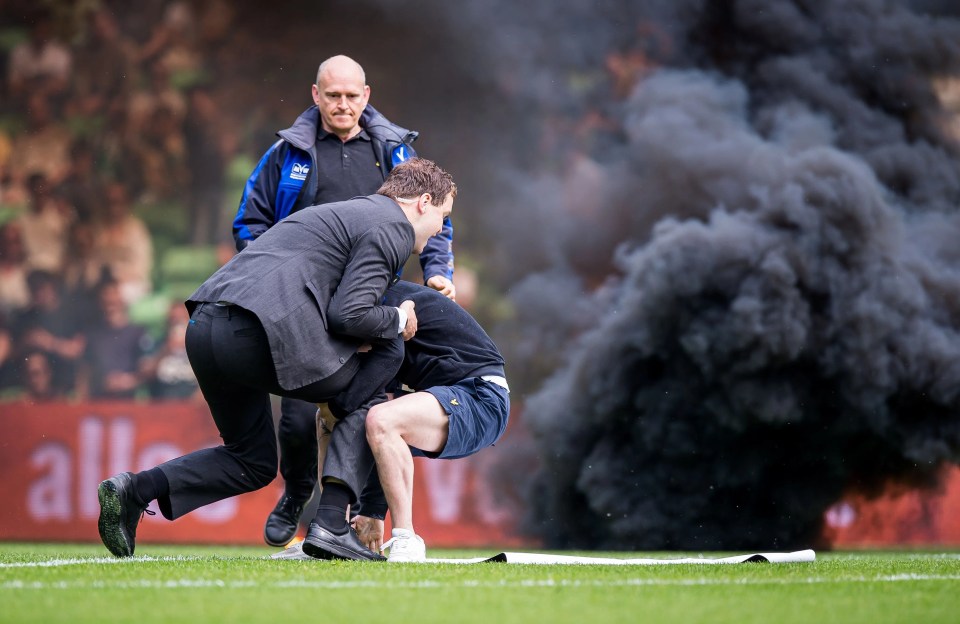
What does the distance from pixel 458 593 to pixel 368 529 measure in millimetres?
1634

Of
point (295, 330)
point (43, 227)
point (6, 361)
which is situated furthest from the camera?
point (43, 227)

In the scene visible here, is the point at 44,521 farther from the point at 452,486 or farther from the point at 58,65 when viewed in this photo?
the point at 58,65

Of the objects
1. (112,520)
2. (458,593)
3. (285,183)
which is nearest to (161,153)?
(285,183)

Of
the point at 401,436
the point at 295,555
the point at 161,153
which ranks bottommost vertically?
the point at 295,555

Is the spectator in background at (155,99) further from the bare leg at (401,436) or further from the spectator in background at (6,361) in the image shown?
the bare leg at (401,436)

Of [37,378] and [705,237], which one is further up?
[705,237]

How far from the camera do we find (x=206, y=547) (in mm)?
8195

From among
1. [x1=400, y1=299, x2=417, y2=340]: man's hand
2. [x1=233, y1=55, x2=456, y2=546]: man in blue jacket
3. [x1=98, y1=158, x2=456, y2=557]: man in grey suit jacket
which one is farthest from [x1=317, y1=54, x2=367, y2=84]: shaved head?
[x1=400, y1=299, x2=417, y2=340]: man's hand

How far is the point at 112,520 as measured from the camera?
4188 millimetres

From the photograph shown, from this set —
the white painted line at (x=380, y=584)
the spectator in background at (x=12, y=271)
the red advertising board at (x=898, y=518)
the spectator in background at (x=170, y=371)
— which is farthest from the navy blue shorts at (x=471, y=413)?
the spectator in background at (x=12, y=271)

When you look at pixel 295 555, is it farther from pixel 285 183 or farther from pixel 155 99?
pixel 155 99

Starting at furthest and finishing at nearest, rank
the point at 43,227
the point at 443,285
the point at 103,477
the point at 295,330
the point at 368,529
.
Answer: the point at 43,227, the point at 103,477, the point at 443,285, the point at 368,529, the point at 295,330

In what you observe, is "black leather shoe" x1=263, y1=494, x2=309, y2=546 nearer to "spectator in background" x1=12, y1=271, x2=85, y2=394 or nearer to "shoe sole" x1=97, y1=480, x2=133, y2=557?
"shoe sole" x1=97, y1=480, x2=133, y2=557

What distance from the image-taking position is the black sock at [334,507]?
162 inches
